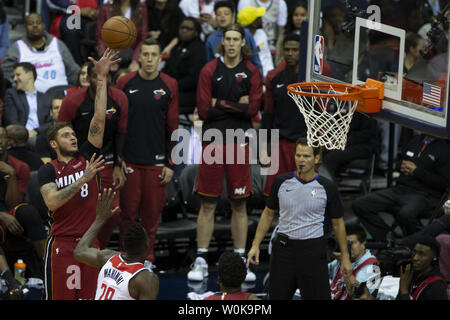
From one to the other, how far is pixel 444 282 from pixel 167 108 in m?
3.22

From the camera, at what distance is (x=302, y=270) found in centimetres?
670

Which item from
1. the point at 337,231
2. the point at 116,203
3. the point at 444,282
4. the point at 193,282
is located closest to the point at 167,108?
the point at 116,203

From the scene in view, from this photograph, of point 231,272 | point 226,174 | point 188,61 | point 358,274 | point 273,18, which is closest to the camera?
point 231,272

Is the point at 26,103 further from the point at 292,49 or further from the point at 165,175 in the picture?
the point at 292,49

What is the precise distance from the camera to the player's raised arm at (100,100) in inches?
280

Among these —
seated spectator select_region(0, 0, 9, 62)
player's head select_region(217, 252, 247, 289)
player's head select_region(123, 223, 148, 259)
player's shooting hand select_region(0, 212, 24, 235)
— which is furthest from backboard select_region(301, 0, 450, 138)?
seated spectator select_region(0, 0, 9, 62)

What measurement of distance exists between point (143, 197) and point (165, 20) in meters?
3.39

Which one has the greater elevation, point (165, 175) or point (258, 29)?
point (258, 29)

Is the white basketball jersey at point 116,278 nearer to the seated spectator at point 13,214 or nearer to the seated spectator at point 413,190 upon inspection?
the seated spectator at point 13,214

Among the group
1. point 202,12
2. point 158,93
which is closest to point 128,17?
point 202,12

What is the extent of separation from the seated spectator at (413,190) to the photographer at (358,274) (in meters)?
1.58

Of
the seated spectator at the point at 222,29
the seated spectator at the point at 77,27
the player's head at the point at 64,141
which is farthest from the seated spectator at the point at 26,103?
the player's head at the point at 64,141

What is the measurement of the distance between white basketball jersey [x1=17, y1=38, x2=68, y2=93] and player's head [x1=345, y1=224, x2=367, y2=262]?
4.39 m

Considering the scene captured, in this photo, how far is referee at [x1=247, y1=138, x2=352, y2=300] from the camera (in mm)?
6715
